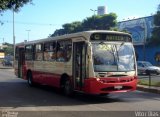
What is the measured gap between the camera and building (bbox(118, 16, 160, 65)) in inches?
2299

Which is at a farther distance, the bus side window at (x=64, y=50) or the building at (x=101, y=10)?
the building at (x=101, y=10)

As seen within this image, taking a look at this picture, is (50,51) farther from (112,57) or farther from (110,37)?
(112,57)

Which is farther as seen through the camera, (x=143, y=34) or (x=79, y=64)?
(x=143, y=34)

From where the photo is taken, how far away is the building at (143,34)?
192 feet

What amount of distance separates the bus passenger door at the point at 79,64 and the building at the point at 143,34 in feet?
135

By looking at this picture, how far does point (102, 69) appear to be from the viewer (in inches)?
589

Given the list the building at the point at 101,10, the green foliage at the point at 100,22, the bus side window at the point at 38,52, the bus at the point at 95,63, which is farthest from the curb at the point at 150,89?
the building at the point at 101,10

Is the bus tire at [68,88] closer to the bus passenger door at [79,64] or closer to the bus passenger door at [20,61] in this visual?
the bus passenger door at [79,64]

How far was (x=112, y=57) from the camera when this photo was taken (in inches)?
603

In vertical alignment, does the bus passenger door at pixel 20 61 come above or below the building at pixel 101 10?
below

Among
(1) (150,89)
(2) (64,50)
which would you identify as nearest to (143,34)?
(1) (150,89)

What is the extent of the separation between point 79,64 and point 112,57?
1.49m

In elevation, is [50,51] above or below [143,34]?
below

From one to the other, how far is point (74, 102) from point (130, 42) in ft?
11.6
